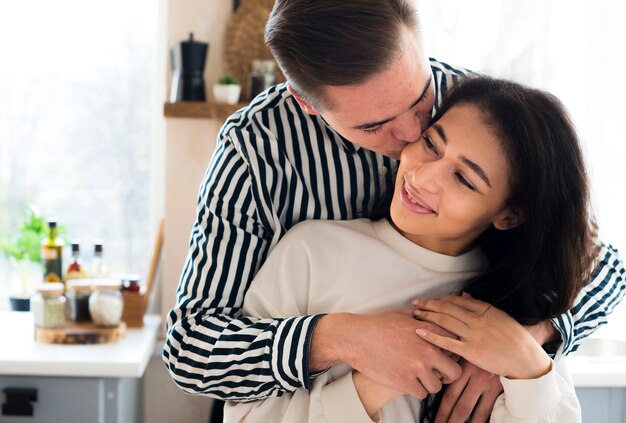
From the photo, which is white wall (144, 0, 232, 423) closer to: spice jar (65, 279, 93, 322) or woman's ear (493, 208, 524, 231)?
spice jar (65, 279, 93, 322)

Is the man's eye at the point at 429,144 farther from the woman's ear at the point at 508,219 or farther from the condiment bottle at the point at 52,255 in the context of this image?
the condiment bottle at the point at 52,255

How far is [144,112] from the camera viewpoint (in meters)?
2.83

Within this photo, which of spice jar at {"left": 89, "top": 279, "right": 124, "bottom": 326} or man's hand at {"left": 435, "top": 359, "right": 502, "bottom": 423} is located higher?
man's hand at {"left": 435, "top": 359, "right": 502, "bottom": 423}

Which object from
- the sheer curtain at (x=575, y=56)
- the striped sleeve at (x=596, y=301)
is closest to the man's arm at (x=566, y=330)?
the striped sleeve at (x=596, y=301)

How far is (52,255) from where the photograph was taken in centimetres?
246

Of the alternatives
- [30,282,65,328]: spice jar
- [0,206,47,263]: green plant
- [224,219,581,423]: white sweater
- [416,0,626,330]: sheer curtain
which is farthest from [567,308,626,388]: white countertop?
[0,206,47,263]: green plant

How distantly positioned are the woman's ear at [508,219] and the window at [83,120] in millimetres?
1646

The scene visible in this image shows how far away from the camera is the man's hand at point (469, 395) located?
1349 millimetres

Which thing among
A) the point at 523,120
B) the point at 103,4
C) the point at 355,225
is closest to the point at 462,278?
the point at 355,225

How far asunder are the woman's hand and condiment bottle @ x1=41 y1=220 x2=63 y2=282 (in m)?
1.49

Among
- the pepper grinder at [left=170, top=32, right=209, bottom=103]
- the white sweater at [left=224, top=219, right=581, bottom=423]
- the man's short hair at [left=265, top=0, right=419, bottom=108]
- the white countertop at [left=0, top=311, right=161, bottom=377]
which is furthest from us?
the pepper grinder at [left=170, top=32, right=209, bottom=103]

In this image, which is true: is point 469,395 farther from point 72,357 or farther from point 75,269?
point 75,269

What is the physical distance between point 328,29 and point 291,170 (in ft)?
0.99

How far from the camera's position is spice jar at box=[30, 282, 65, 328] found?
2.23 m
